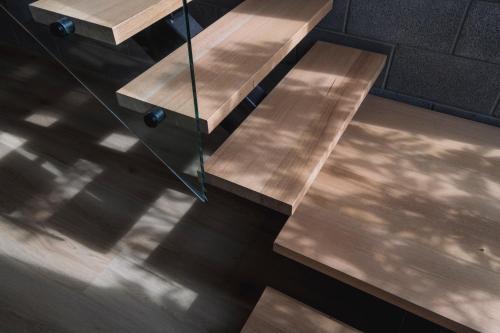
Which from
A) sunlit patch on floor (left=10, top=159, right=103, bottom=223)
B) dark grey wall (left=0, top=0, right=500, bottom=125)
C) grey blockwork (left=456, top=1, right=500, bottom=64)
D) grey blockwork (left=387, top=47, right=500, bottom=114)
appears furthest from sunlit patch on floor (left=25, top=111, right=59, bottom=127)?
grey blockwork (left=456, top=1, right=500, bottom=64)

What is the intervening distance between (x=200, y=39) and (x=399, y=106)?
76 centimetres

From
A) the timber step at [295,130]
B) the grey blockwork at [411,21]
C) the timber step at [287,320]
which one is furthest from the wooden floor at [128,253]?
the grey blockwork at [411,21]

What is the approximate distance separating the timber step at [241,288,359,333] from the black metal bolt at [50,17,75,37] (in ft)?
2.81

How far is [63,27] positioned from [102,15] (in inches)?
3.9

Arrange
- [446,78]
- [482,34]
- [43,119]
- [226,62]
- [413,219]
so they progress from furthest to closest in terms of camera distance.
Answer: [43,119], [446,78], [482,34], [226,62], [413,219]

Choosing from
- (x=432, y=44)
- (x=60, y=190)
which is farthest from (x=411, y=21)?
(x=60, y=190)

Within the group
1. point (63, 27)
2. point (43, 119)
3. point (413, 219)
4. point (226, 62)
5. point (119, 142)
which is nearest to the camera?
point (63, 27)

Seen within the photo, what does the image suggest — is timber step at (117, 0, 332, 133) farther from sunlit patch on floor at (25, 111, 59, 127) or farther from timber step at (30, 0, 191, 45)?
sunlit patch on floor at (25, 111, 59, 127)

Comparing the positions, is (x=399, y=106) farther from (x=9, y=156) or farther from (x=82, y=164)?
(x=9, y=156)

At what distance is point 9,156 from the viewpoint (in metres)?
1.95

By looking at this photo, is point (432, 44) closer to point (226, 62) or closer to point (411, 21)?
point (411, 21)

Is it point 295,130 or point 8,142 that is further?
point 8,142

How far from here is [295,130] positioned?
1297 millimetres

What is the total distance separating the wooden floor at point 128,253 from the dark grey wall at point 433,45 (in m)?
0.71
